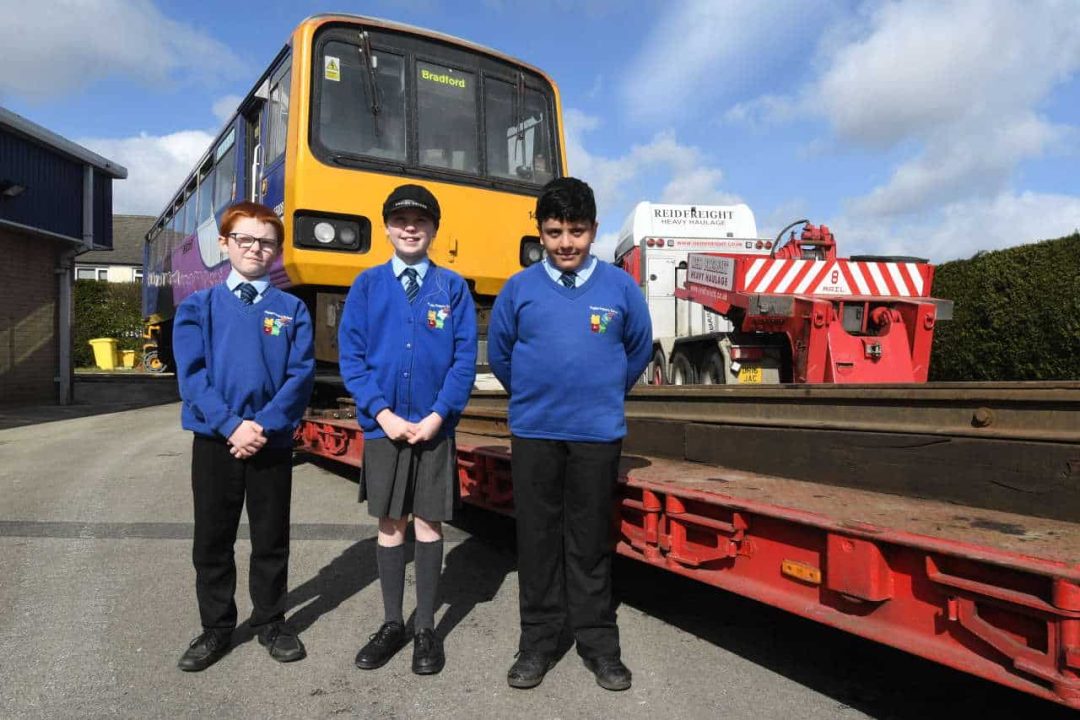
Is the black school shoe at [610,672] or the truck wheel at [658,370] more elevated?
the truck wheel at [658,370]

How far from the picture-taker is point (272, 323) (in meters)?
2.97

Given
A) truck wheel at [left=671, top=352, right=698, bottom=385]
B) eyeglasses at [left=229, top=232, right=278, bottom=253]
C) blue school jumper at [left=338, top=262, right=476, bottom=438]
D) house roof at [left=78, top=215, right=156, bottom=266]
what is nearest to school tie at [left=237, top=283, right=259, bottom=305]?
eyeglasses at [left=229, top=232, right=278, bottom=253]

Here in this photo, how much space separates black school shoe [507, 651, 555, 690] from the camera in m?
2.67

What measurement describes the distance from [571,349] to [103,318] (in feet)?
113

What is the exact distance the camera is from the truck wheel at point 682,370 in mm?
10113

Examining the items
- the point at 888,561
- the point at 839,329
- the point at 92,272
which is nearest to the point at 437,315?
the point at 888,561

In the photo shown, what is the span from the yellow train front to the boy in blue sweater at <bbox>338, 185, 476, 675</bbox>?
2853 mm

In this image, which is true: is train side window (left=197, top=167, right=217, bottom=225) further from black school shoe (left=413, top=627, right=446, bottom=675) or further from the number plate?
black school shoe (left=413, top=627, right=446, bottom=675)

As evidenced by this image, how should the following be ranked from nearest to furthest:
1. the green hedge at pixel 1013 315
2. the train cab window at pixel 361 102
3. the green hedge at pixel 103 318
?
1. the train cab window at pixel 361 102
2. the green hedge at pixel 1013 315
3. the green hedge at pixel 103 318

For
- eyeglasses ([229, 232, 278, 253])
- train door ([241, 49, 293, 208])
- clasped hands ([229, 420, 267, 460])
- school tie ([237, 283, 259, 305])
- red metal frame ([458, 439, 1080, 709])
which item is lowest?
red metal frame ([458, 439, 1080, 709])

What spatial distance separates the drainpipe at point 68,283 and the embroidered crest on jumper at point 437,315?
52.2 feet

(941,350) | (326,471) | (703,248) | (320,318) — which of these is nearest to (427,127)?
(320,318)

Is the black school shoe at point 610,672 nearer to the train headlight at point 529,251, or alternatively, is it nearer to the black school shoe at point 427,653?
the black school shoe at point 427,653

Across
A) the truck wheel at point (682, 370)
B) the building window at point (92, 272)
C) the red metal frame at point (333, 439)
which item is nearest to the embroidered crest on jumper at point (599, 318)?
the red metal frame at point (333, 439)
